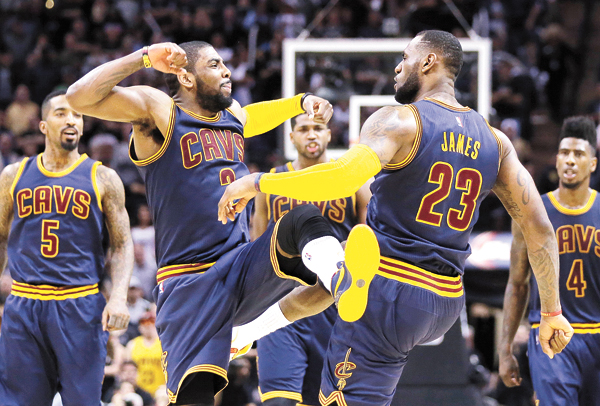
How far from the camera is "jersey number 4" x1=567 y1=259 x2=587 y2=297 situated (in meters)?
5.92

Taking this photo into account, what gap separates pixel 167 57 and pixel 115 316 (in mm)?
2304

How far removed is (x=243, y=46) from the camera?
15.1 metres

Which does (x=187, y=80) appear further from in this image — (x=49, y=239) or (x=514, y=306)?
(x=514, y=306)

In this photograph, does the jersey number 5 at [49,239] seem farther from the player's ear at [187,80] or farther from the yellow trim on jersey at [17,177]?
the player's ear at [187,80]

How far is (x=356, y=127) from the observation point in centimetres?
982

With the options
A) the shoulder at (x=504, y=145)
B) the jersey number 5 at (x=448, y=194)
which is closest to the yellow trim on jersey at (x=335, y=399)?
the jersey number 5 at (x=448, y=194)

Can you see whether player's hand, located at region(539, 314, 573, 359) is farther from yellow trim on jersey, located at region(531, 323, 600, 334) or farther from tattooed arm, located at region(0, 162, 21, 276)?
tattooed arm, located at region(0, 162, 21, 276)

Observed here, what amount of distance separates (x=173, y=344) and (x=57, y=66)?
11.3 m

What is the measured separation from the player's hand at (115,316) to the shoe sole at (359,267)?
2.39m

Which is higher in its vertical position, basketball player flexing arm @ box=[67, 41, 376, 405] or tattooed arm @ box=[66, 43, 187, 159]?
tattooed arm @ box=[66, 43, 187, 159]

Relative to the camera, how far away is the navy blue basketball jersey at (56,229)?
6070 millimetres

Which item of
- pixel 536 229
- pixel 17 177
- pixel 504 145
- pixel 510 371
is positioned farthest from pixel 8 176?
pixel 510 371

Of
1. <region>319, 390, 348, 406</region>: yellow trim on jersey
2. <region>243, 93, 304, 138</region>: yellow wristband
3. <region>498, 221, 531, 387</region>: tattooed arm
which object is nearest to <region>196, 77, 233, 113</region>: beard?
<region>243, 93, 304, 138</region>: yellow wristband

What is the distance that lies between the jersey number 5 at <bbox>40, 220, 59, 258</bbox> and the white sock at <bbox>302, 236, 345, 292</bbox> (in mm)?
2647
